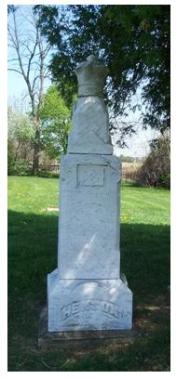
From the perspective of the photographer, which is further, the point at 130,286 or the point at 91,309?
the point at 130,286

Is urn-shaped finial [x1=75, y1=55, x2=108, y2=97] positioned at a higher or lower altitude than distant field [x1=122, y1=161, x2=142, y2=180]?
higher

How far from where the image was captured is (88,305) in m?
4.57

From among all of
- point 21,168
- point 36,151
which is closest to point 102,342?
point 21,168

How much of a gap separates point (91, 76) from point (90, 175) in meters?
0.90

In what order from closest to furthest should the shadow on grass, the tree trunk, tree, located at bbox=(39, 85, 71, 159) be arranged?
the shadow on grass → the tree trunk → tree, located at bbox=(39, 85, 71, 159)

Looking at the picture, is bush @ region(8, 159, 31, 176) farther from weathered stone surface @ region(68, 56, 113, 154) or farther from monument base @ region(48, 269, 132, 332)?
monument base @ region(48, 269, 132, 332)

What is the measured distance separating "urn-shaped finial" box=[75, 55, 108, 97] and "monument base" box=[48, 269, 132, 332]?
1.72 m

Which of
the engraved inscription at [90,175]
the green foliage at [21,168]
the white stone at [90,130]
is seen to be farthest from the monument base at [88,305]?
the green foliage at [21,168]

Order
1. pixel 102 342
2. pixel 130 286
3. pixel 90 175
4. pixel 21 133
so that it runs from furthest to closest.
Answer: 1. pixel 21 133
2. pixel 130 286
3. pixel 90 175
4. pixel 102 342

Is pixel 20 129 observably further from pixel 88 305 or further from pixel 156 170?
pixel 88 305

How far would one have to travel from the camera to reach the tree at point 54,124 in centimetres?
3300

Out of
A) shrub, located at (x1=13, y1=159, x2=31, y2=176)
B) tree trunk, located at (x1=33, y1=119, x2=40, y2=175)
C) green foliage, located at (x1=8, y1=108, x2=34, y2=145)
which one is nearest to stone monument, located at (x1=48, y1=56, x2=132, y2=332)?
shrub, located at (x1=13, y1=159, x2=31, y2=176)

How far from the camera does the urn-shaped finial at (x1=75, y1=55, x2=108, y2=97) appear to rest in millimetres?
4582

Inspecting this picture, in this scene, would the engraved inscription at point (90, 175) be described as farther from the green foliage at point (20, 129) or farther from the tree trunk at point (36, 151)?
the green foliage at point (20, 129)
